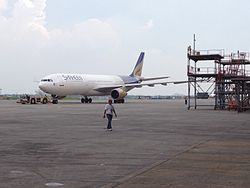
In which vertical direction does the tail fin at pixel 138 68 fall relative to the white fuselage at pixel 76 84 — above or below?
above

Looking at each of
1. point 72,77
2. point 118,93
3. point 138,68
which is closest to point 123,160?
point 72,77

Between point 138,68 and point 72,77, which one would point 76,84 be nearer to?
point 72,77

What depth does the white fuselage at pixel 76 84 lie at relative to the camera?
55.5 m

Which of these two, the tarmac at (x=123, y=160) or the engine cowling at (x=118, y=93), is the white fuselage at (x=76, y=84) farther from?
the tarmac at (x=123, y=160)

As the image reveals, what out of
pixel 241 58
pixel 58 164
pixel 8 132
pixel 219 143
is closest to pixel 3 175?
pixel 58 164

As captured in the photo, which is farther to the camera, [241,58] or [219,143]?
[241,58]

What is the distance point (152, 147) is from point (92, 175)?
15.5ft

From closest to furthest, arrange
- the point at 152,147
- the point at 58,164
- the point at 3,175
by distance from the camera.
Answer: the point at 3,175
the point at 58,164
the point at 152,147

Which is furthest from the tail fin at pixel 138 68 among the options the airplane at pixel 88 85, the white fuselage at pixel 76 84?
the white fuselage at pixel 76 84

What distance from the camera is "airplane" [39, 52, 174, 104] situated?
55.8 m

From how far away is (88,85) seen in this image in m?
60.5

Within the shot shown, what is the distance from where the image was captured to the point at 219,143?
1420cm

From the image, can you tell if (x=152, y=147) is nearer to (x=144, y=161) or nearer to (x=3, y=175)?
(x=144, y=161)

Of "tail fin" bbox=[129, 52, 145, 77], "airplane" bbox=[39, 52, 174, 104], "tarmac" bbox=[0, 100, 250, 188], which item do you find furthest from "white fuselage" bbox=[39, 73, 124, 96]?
"tarmac" bbox=[0, 100, 250, 188]
